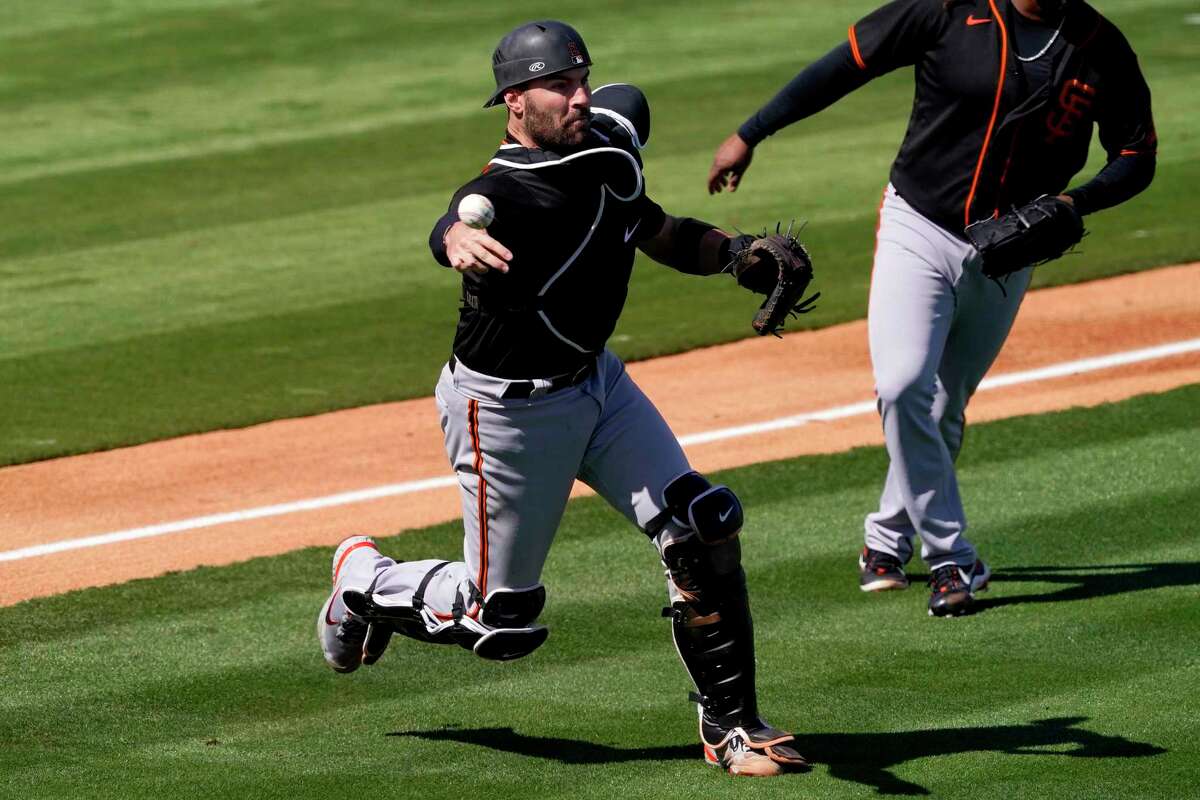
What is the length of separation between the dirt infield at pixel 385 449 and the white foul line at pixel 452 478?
4cm

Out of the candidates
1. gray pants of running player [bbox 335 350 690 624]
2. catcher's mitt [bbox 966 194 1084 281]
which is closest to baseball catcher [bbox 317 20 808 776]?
gray pants of running player [bbox 335 350 690 624]

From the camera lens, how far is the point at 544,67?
17.9 feet

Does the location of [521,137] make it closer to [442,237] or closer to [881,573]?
[442,237]

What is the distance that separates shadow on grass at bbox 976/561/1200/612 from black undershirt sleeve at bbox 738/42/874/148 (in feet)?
6.09

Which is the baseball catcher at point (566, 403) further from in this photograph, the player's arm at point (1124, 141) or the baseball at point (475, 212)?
the player's arm at point (1124, 141)

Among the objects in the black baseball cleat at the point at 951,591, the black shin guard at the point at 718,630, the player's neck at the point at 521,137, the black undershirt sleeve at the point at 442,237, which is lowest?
the black baseball cleat at the point at 951,591

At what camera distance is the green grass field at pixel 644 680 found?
18.5 ft

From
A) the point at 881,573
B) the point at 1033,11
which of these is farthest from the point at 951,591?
the point at 1033,11

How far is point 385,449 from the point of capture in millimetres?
9734

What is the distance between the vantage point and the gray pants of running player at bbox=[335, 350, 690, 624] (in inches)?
222

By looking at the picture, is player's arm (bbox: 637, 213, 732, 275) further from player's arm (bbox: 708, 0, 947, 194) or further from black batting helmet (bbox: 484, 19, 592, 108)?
player's arm (bbox: 708, 0, 947, 194)

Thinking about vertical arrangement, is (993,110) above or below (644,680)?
above

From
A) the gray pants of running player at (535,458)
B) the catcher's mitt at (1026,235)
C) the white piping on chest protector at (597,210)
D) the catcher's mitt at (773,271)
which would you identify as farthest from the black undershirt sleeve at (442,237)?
the catcher's mitt at (1026,235)

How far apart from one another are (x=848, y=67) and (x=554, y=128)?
6.71ft
